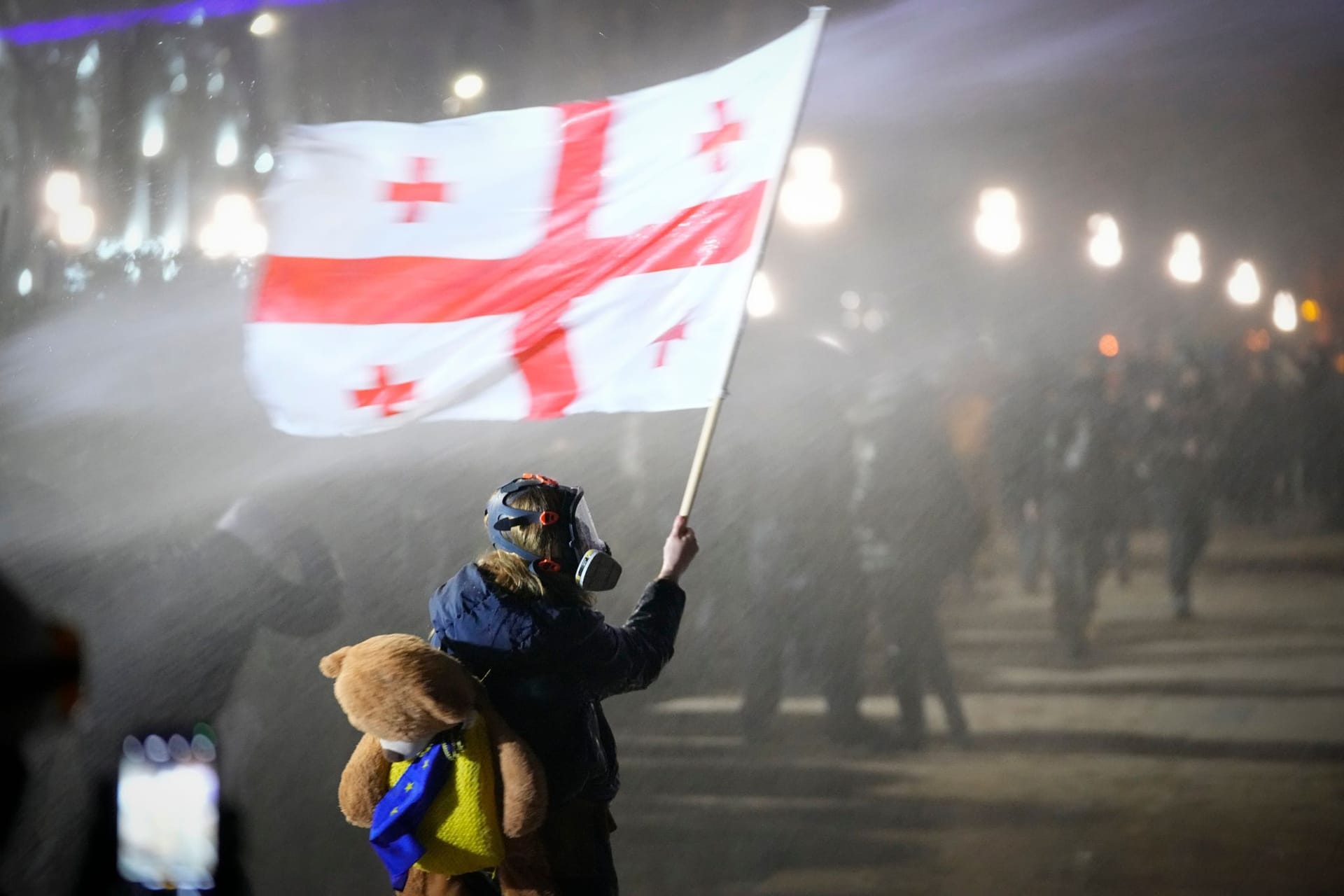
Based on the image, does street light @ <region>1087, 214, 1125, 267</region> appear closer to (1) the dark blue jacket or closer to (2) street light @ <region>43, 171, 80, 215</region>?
(1) the dark blue jacket

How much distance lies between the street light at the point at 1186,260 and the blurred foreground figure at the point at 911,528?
786 millimetres

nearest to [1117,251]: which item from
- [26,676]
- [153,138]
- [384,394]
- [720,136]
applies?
[720,136]

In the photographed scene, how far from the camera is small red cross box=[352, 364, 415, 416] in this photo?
2357mm

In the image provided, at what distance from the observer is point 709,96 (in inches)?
91.7

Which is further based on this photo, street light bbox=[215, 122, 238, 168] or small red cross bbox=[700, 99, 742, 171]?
street light bbox=[215, 122, 238, 168]

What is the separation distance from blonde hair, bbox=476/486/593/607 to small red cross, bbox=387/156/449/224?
35.7 inches

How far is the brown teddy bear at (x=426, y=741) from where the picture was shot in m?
1.68

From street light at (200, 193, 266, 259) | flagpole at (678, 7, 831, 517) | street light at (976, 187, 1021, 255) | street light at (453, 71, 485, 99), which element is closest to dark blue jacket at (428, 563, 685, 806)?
flagpole at (678, 7, 831, 517)

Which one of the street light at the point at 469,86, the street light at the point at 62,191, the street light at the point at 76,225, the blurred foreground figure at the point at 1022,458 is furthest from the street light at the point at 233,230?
the blurred foreground figure at the point at 1022,458

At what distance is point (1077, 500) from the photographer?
3.46 metres

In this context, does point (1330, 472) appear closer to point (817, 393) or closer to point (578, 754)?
point (817, 393)

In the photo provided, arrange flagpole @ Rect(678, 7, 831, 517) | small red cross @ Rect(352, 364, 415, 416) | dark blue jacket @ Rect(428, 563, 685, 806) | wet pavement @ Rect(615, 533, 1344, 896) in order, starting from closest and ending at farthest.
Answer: dark blue jacket @ Rect(428, 563, 685, 806)
flagpole @ Rect(678, 7, 831, 517)
small red cross @ Rect(352, 364, 415, 416)
wet pavement @ Rect(615, 533, 1344, 896)

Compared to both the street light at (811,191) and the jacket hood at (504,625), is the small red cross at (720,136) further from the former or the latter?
the street light at (811,191)

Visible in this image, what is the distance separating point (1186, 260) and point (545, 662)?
256 centimetres
